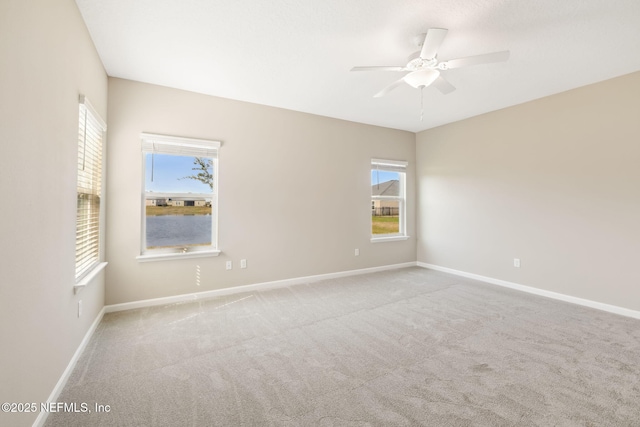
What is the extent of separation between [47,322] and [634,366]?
416 cm

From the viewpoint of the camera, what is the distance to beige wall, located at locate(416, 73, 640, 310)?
125 inches

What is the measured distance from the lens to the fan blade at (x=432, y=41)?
6.32 ft

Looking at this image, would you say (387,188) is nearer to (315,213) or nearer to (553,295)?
(315,213)

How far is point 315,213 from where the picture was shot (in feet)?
14.9

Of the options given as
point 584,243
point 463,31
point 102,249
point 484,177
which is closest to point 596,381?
point 584,243

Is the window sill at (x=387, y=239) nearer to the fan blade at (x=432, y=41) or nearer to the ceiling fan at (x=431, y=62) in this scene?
the ceiling fan at (x=431, y=62)

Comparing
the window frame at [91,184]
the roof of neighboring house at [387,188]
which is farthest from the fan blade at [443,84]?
the window frame at [91,184]

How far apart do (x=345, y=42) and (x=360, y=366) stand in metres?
2.78

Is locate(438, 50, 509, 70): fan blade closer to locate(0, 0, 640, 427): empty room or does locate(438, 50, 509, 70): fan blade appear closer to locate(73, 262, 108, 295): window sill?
locate(0, 0, 640, 427): empty room

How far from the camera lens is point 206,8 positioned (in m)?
2.09

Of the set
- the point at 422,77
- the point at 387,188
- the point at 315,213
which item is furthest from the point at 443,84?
the point at 387,188

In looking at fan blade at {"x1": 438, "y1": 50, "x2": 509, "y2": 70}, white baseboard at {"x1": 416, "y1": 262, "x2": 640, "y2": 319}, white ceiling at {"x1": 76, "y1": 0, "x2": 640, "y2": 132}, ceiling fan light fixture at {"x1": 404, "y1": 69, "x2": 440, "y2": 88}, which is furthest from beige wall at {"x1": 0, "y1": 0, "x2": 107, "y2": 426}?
white baseboard at {"x1": 416, "y1": 262, "x2": 640, "y2": 319}

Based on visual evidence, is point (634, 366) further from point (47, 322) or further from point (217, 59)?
point (217, 59)

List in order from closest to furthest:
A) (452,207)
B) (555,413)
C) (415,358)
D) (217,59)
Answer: (555,413), (415,358), (217,59), (452,207)
